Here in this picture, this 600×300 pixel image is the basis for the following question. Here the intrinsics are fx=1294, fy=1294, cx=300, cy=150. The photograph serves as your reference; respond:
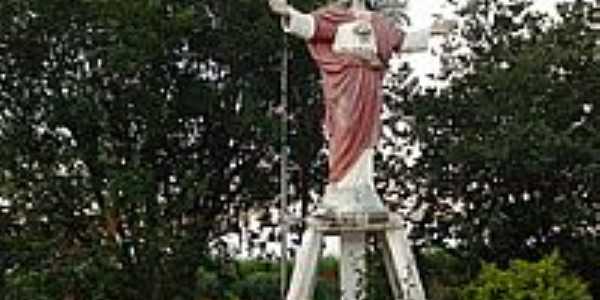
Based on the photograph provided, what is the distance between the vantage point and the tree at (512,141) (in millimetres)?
15188

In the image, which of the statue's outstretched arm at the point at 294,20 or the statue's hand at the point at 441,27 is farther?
the statue's hand at the point at 441,27

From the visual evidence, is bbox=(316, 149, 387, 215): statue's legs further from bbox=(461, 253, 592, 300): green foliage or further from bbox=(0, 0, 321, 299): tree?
bbox=(0, 0, 321, 299): tree

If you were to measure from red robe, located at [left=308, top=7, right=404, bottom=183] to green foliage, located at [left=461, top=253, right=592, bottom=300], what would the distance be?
2353mm

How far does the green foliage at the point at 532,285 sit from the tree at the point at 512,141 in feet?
5.76

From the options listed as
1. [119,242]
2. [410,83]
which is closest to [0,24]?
[119,242]

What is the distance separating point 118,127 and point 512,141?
471cm

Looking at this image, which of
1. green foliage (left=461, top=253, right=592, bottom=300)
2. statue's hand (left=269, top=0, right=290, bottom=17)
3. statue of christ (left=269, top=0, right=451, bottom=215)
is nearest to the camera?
statue's hand (left=269, top=0, right=290, bottom=17)

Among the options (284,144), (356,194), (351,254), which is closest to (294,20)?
(356,194)

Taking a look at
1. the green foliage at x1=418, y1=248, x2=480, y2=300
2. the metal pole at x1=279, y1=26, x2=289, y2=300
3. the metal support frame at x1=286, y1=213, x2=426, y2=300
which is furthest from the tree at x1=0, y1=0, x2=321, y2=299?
the metal support frame at x1=286, y1=213, x2=426, y2=300

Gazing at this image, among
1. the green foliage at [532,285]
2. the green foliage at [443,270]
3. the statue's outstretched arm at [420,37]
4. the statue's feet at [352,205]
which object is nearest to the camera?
the statue's feet at [352,205]

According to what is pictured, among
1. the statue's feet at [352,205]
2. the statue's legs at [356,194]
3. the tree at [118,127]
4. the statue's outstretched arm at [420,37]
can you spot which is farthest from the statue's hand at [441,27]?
the tree at [118,127]

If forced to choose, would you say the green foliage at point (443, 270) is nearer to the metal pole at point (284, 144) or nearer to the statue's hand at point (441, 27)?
the metal pole at point (284, 144)

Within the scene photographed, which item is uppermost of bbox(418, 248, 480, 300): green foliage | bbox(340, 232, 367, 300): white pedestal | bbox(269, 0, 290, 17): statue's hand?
bbox(269, 0, 290, 17): statue's hand

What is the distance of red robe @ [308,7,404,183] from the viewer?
12.1m
